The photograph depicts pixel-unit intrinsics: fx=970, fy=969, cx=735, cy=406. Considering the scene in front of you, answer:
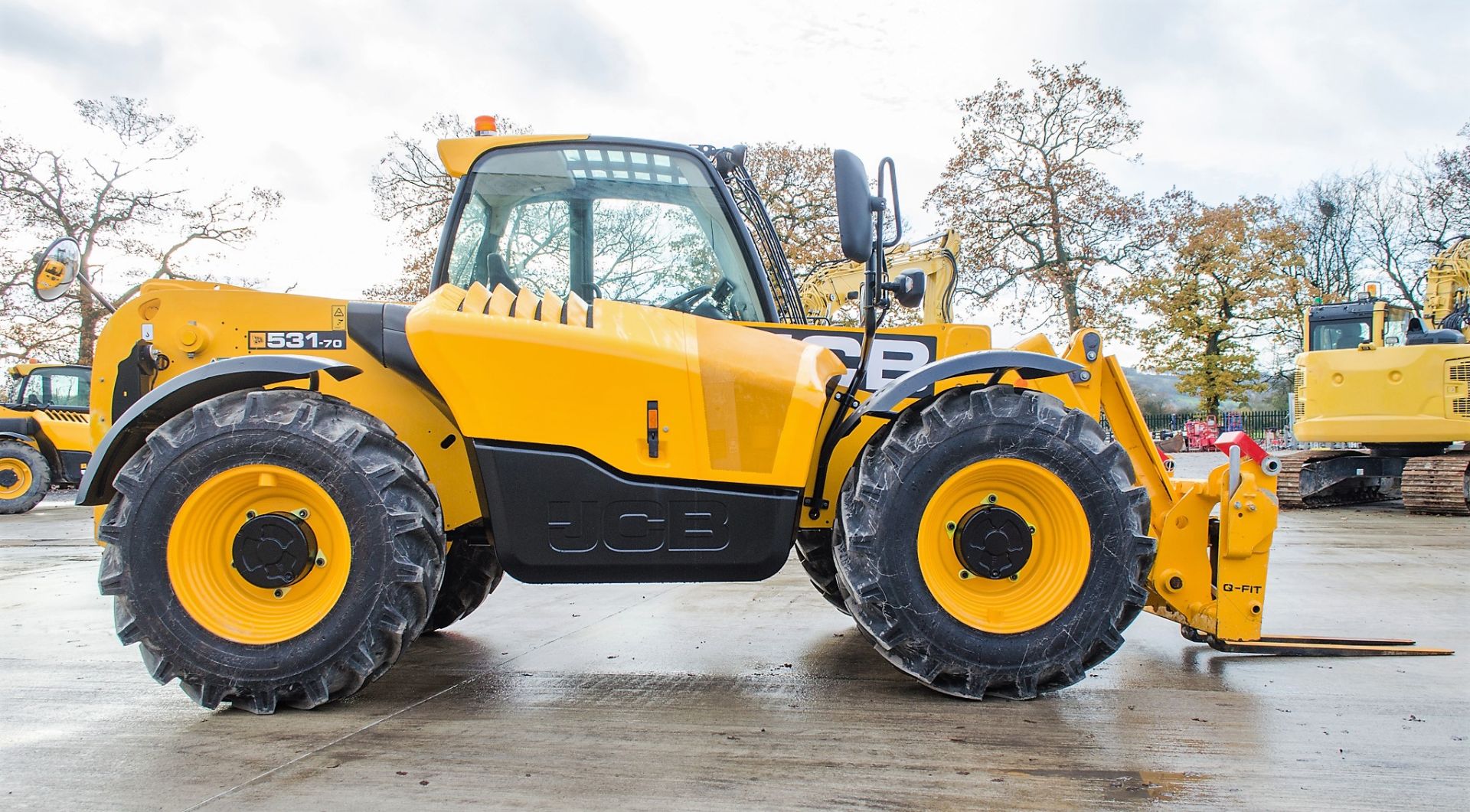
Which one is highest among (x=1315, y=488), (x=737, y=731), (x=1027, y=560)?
(x=1027, y=560)

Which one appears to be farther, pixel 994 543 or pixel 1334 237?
pixel 1334 237

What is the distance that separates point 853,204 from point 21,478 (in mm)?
17022

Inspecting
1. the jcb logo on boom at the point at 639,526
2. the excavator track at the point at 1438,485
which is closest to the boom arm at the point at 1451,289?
the excavator track at the point at 1438,485

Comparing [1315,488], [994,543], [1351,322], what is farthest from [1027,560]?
[1351,322]

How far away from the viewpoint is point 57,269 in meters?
4.02

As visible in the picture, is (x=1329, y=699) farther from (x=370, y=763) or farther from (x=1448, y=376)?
(x=1448, y=376)

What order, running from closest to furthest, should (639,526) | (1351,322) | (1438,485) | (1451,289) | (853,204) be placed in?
1. (853,204)
2. (639,526)
3. (1438,485)
4. (1451,289)
5. (1351,322)

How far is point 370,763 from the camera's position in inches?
116

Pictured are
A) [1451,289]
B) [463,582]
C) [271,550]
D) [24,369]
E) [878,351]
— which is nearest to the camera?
[271,550]

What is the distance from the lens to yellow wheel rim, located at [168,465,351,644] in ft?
11.0

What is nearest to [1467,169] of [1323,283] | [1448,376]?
[1323,283]

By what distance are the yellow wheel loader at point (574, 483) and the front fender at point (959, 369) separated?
Answer: 1 centimetres

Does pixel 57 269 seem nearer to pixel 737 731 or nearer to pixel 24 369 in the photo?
pixel 737 731

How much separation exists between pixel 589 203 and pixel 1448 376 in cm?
1254
